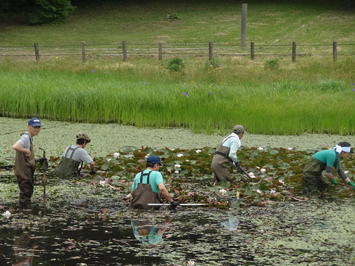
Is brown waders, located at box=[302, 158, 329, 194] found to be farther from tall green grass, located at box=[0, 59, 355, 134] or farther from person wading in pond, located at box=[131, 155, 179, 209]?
tall green grass, located at box=[0, 59, 355, 134]

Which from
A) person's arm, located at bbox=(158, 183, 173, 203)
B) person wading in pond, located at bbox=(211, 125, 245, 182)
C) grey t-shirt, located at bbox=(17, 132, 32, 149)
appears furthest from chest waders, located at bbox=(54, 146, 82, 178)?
person's arm, located at bbox=(158, 183, 173, 203)

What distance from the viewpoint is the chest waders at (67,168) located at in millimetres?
13891

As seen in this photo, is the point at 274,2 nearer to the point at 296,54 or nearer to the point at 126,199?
the point at 296,54

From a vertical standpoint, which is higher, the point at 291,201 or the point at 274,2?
the point at 274,2

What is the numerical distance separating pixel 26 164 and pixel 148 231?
2346mm

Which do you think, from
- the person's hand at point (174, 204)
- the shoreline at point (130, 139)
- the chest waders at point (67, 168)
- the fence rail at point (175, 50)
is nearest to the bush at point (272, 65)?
the fence rail at point (175, 50)

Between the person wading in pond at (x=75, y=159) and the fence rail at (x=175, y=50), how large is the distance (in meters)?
20.2

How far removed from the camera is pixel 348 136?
18781 millimetres

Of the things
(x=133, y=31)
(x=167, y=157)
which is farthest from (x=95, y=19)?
(x=167, y=157)

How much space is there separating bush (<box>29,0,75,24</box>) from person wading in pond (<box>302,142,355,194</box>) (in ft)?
120

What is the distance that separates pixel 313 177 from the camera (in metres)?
13.3

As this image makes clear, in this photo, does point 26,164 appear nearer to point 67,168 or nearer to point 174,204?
point 67,168

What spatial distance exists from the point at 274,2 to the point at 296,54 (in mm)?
18679

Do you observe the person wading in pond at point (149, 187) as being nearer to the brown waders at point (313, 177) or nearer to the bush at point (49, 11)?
the brown waders at point (313, 177)
